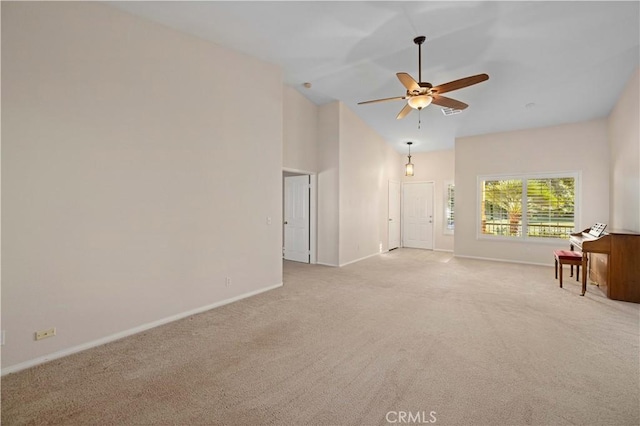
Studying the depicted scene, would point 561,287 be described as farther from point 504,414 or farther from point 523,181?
point 504,414

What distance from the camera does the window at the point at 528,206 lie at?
6.11 m

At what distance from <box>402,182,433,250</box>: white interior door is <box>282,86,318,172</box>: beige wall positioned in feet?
12.8

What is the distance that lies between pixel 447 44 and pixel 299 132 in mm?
2991

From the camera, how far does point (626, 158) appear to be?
15.1 feet

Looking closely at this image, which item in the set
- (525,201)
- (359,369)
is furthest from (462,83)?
(525,201)

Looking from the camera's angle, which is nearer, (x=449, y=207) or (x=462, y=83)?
(x=462, y=83)

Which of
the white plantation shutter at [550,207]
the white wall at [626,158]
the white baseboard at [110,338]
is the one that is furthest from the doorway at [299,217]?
the white wall at [626,158]

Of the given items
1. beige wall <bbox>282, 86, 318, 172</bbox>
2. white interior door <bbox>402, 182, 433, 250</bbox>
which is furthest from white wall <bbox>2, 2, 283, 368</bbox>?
white interior door <bbox>402, 182, 433, 250</bbox>

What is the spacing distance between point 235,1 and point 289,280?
3956 millimetres

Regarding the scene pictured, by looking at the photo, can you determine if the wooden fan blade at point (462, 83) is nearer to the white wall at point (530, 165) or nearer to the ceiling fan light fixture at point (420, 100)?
the ceiling fan light fixture at point (420, 100)

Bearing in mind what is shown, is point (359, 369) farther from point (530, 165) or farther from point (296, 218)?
point (530, 165)

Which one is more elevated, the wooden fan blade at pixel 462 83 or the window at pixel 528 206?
the wooden fan blade at pixel 462 83

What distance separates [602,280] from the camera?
14.5ft

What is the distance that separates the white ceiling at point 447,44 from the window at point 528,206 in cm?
140
